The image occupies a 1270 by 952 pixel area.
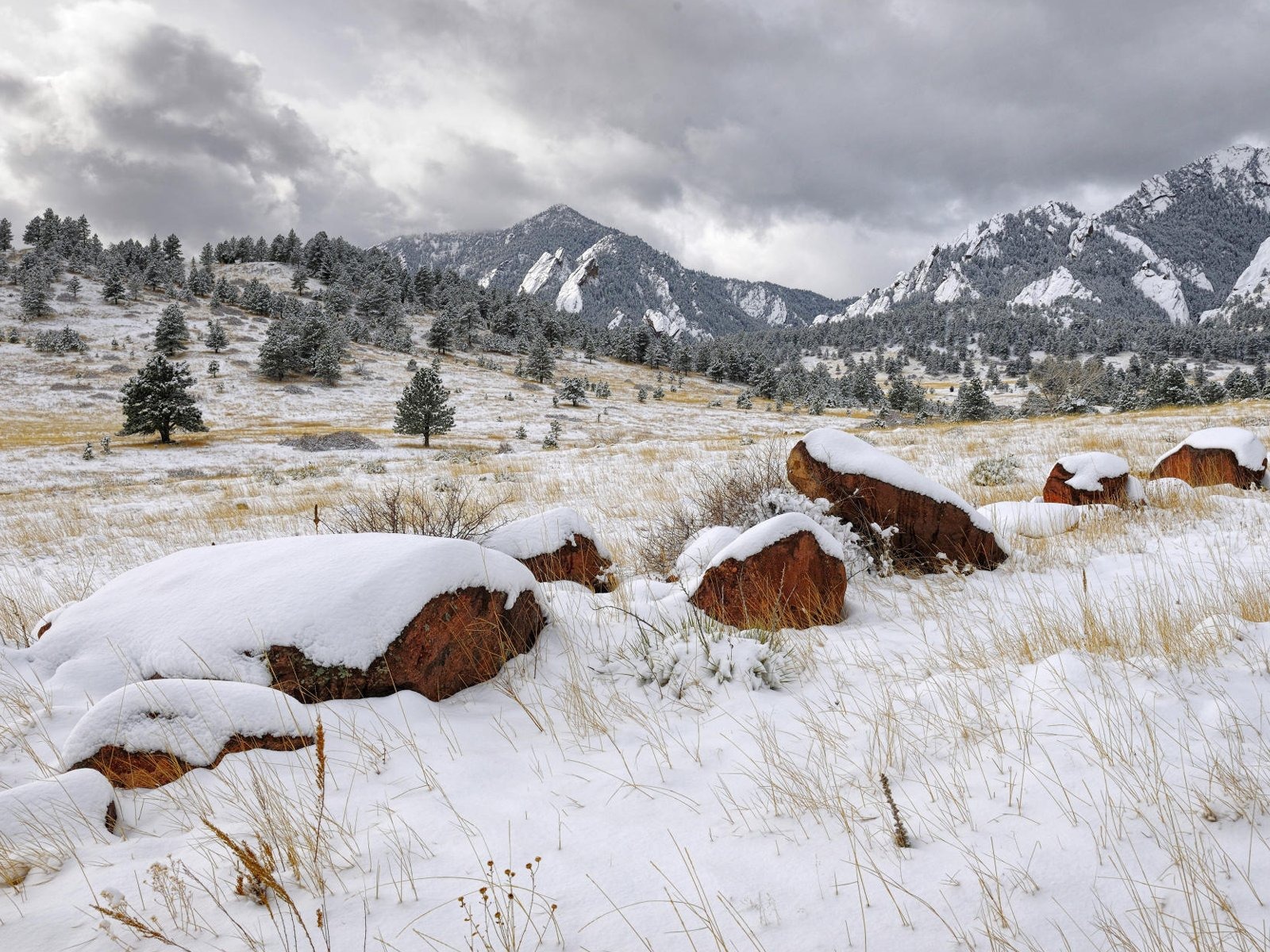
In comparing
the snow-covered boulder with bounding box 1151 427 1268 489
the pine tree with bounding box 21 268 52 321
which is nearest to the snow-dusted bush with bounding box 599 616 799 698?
the snow-covered boulder with bounding box 1151 427 1268 489

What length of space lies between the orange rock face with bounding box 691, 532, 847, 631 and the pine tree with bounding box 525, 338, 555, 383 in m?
67.9

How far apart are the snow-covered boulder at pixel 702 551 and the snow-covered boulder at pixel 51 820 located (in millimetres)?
3655

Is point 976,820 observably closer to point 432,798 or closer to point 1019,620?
point 432,798


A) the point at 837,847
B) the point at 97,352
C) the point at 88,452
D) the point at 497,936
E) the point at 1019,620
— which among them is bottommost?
the point at 88,452

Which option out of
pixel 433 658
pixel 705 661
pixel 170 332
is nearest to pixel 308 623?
pixel 433 658

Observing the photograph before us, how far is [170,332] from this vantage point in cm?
5453

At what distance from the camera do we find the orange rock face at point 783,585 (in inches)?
156

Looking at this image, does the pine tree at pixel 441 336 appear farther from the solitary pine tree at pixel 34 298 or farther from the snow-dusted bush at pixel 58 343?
the solitary pine tree at pixel 34 298

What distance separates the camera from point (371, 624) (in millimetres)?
3010

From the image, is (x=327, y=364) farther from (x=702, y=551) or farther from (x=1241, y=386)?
(x=1241, y=386)

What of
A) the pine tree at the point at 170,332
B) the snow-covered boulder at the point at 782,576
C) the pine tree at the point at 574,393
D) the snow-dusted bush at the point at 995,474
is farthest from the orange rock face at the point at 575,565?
the pine tree at the point at 170,332

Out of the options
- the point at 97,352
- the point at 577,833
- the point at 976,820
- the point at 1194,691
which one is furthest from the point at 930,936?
the point at 97,352

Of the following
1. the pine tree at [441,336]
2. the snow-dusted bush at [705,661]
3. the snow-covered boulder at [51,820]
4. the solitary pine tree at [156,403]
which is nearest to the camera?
the snow-covered boulder at [51,820]

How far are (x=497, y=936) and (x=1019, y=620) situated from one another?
3691 mm
